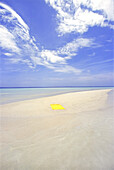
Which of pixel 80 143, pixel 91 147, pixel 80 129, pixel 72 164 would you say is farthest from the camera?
pixel 80 129

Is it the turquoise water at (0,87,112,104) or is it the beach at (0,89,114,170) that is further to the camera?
the turquoise water at (0,87,112,104)

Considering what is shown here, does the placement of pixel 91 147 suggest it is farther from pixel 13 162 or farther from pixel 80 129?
pixel 13 162

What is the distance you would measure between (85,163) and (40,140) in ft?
4.14

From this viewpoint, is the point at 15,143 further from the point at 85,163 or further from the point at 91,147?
the point at 91,147

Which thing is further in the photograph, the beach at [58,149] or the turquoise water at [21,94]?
the turquoise water at [21,94]

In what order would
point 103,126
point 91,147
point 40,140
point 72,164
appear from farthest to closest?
point 103,126 < point 40,140 < point 91,147 < point 72,164

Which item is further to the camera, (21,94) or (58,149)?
(21,94)

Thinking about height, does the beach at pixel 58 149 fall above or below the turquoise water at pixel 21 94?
above

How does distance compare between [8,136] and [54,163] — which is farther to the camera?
[8,136]

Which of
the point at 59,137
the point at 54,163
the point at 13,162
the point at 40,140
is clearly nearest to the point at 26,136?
the point at 40,140

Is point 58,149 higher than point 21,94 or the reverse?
higher

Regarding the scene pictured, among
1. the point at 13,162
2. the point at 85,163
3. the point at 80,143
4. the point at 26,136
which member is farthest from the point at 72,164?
the point at 26,136

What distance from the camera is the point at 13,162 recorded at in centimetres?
175

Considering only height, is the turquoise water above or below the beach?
below
